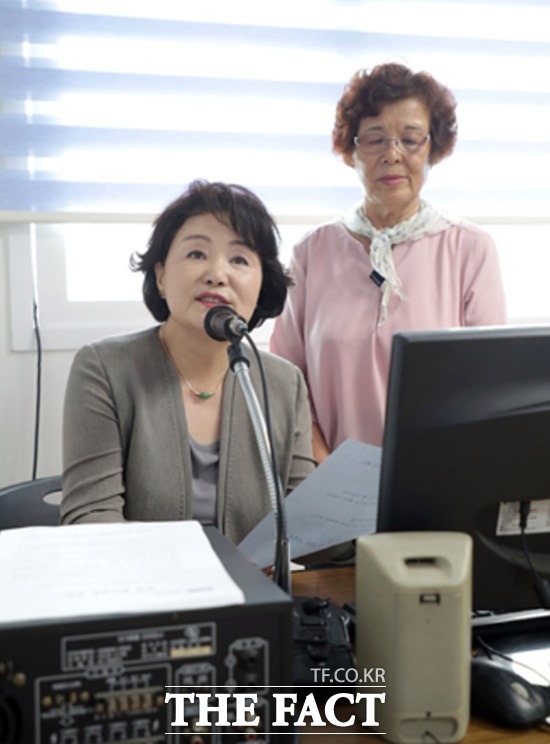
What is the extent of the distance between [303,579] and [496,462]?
0.49m

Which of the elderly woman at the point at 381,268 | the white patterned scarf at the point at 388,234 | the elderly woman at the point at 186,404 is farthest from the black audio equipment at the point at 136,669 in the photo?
the white patterned scarf at the point at 388,234

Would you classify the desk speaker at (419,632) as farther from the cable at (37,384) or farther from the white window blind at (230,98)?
the white window blind at (230,98)

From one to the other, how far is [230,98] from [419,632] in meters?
1.91

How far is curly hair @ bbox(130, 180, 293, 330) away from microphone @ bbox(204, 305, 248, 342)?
44cm

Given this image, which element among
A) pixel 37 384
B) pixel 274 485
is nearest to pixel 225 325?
pixel 274 485

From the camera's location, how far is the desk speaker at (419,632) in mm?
804

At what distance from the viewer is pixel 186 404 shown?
1.60m

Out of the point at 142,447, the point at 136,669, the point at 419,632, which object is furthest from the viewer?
the point at 142,447

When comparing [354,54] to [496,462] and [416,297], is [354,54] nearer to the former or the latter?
[416,297]

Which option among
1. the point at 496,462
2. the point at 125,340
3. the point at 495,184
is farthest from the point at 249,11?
the point at 496,462

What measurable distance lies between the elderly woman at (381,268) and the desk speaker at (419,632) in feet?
3.72

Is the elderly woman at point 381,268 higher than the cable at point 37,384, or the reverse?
the elderly woman at point 381,268

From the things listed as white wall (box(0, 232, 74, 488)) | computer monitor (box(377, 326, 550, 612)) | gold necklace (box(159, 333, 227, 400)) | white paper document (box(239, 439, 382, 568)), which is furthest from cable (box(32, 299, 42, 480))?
computer monitor (box(377, 326, 550, 612))

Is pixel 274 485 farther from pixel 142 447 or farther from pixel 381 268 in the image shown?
pixel 381 268
